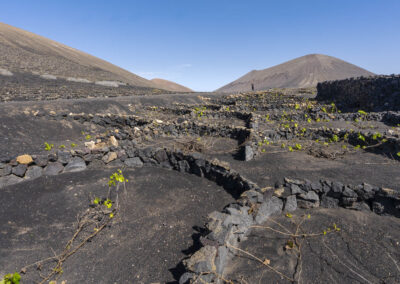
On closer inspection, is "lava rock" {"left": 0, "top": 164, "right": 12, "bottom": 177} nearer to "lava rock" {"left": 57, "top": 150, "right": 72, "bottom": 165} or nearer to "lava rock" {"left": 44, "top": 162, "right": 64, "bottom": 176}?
"lava rock" {"left": 44, "top": 162, "right": 64, "bottom": 176}

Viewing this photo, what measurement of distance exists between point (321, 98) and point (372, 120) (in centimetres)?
1292

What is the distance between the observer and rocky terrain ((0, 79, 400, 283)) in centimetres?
396

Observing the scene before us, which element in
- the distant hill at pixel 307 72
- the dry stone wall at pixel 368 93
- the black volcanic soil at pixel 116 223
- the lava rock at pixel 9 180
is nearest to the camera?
the black volcanic soil at pixel 116 223

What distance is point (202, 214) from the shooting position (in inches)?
223

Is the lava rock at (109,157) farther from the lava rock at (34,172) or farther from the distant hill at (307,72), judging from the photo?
the distant hill at (307,72)

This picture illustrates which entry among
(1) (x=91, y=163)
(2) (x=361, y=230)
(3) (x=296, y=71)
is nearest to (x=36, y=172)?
(1) (x=91, y=163)

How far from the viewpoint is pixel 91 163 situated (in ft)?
26.0

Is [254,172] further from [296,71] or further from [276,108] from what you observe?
[296,71]

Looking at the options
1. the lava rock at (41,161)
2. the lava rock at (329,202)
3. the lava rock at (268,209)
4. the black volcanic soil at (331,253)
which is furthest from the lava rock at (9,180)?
the lava rock at (329,202)

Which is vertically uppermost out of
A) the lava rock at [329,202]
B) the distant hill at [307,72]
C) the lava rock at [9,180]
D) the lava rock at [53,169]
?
the distant hill at [307,72]

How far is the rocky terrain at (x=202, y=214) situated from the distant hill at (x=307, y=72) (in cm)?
6627

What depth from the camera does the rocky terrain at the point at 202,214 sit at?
3.96 m

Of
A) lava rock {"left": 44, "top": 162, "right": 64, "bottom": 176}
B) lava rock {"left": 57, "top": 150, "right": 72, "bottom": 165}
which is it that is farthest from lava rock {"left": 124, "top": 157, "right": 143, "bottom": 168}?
lava rock {"left": 44, "top": 162, "right": 64, "bottom": 176}

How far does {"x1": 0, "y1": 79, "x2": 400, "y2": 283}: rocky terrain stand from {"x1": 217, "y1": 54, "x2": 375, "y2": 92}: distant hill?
66274 millimetres
